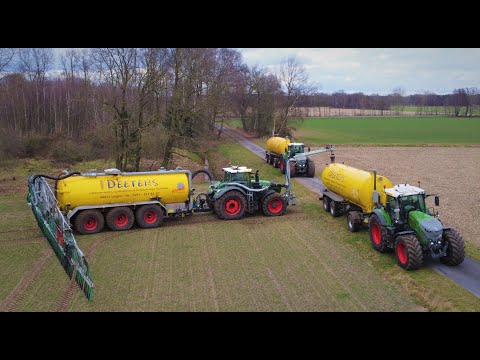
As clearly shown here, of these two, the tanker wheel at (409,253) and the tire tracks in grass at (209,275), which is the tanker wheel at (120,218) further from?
the tanker wheel at (409,253)

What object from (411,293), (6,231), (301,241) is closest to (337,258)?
(301,241)

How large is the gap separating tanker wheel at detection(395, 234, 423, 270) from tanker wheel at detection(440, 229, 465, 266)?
3.16 feet

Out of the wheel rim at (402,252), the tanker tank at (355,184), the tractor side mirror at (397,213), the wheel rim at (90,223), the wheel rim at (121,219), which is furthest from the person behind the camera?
the wheel rim at (121,219)

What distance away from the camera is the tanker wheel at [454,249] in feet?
44.2

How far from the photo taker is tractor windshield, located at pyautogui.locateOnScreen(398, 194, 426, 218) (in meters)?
14.6

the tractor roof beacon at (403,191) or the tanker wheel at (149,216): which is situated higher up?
the tractor roof beacon at (403,191)

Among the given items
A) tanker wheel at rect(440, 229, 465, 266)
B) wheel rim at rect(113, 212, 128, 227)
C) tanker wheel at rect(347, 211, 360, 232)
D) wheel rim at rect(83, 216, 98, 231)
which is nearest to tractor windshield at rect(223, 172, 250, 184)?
wheel rim at rect(113, 212, 128, 227)

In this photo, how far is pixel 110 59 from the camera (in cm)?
2780

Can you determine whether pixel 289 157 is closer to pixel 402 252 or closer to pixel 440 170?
pixel 440 170

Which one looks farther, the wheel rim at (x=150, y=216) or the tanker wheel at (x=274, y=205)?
the tanker wheel at (x=274, y=205)

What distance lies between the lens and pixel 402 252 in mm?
13828

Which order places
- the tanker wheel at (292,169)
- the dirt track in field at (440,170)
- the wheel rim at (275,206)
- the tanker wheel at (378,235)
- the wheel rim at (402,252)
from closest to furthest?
the wheel rim at (402,252), the tanker wheel at (378,235), the dirt track in field at (440,170), the wheel rim at (275,206), the tanker wheel at (292,169)

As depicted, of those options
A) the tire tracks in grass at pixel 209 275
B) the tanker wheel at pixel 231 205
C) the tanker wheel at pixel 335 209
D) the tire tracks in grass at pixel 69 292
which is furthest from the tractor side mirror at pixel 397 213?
the tire tracks in grass at pixel 69 292

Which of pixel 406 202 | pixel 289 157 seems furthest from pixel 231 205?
pixel 289 157
